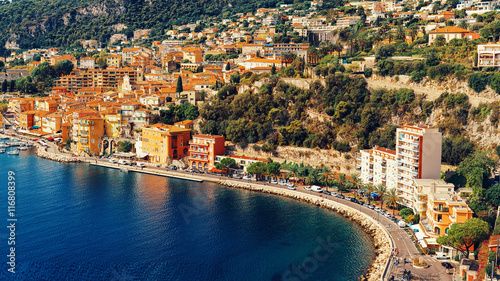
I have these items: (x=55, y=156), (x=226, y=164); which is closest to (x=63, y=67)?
(x=55, y=156)

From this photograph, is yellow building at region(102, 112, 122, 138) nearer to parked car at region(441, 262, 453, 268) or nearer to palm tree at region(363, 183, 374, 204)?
palm tree at region(363, 183, 374, 204)

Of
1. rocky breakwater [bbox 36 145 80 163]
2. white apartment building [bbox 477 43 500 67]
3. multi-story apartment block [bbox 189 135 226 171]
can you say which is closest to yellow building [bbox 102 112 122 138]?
rocky breakwater [bbox 36 145 80 163]

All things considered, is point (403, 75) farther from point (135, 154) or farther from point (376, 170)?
point (135, 154)

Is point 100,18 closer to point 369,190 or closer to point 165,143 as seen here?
point 165,143

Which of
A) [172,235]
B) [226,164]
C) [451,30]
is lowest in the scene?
[172,235]

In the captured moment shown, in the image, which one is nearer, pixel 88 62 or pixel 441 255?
pixel 441 255
